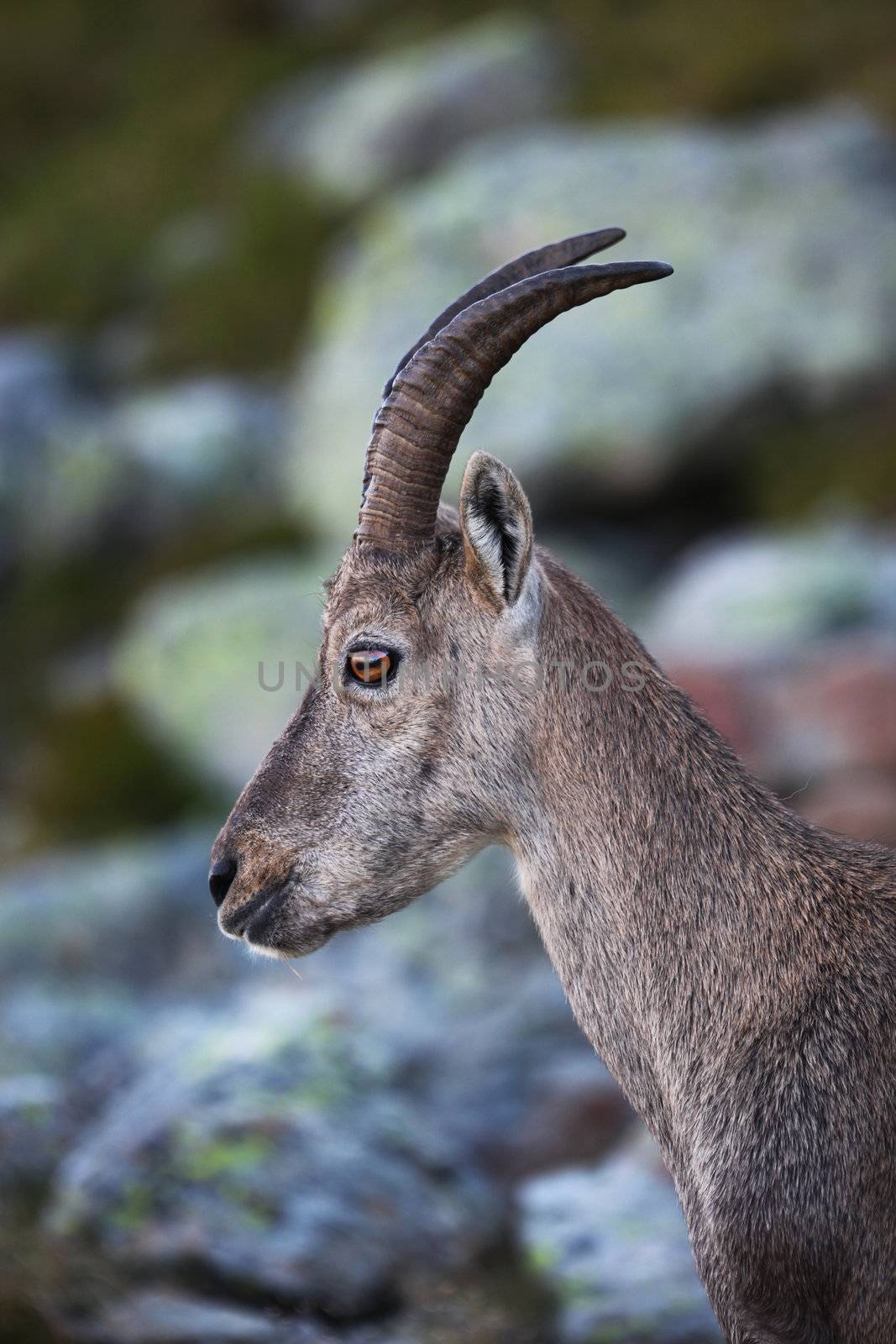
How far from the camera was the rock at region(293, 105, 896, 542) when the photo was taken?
2039 cm

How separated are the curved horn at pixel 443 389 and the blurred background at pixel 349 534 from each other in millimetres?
4705

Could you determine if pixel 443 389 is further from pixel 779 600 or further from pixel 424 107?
pixel 424 107

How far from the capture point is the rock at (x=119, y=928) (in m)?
15.6

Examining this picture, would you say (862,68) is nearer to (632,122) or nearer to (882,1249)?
(632,122)

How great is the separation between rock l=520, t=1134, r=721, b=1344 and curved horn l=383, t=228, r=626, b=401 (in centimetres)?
536

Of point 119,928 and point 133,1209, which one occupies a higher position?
point 119,928

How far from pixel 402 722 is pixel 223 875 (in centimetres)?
108

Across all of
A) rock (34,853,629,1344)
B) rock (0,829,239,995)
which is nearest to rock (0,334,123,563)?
rock (0,829,239,995)

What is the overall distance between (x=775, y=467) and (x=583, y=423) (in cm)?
256

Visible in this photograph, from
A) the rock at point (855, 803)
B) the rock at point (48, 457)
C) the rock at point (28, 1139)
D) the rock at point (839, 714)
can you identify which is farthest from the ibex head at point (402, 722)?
the rock at point (48, 457)

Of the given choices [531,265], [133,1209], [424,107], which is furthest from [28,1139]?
[424,107]

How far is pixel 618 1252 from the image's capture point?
9469 millimetres

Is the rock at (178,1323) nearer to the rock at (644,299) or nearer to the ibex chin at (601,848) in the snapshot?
the ibex chin at (601,848)

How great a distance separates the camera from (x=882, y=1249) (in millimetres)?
6051
